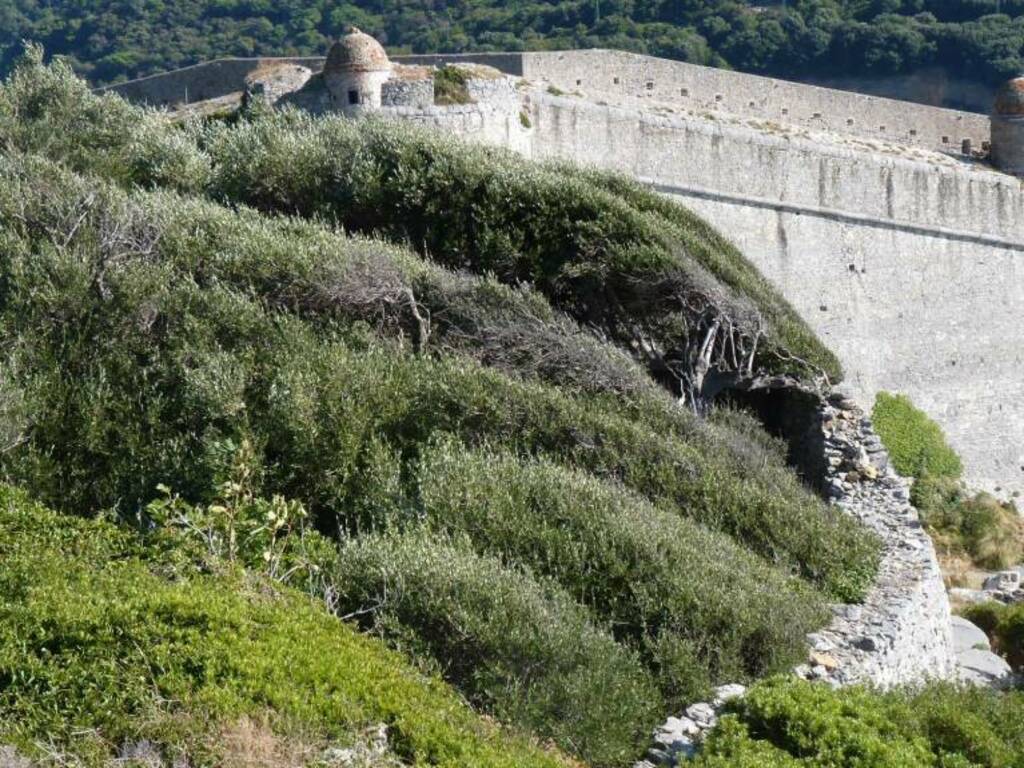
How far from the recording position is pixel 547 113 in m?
17.2

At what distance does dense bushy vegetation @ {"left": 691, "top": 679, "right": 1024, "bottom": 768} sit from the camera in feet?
22.8

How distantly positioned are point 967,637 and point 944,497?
662 centimetres

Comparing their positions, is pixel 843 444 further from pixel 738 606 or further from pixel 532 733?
pixel 532 733

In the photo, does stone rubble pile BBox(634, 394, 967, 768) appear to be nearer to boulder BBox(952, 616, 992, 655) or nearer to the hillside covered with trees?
the hillside covered with trees

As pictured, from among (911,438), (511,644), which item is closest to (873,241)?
(911,438)

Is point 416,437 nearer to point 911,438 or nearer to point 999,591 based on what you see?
point 999,591

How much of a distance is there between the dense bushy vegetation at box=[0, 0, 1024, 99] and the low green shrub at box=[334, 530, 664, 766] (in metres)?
29.9

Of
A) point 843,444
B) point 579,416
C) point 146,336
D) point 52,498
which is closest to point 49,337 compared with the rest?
point 146,336

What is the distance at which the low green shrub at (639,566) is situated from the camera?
8188mm

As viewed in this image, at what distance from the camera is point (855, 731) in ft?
23.4

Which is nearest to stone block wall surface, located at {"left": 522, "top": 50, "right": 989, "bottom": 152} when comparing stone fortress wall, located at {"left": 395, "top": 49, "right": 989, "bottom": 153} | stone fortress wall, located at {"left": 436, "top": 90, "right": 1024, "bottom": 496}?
stone fortress wall, located at {"left": 395, "top": 49, "right": 989, "bottom": 153}

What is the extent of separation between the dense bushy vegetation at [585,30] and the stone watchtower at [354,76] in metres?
21.0

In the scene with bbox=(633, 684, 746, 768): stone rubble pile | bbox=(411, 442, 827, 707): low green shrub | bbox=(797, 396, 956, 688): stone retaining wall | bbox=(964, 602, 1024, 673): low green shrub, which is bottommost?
bbox=(964, 602, 1024, 673): low green shrub

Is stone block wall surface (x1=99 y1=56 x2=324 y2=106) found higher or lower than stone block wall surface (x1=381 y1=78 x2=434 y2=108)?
lower
